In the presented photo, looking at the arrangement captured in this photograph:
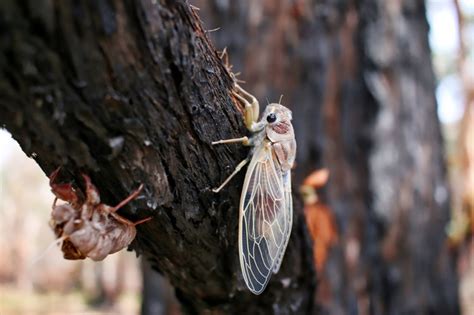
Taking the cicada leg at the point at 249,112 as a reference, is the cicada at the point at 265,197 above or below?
below

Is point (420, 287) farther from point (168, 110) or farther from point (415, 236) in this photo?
point (168, 110)

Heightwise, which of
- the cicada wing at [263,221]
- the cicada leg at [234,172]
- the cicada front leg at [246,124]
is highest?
the cicada front leg at [246,124]

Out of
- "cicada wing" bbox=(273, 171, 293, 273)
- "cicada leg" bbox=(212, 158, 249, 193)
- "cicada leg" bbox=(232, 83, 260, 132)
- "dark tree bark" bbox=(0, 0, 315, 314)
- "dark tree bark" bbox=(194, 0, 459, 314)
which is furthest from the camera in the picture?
"dark tree bark" bbox=(194, 0, 459, 314)

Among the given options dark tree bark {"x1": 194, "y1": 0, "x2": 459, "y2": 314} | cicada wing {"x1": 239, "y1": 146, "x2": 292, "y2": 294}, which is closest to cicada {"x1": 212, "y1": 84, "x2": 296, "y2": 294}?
cicada wing {"x1": 239, "y1": 146, "x2": 292, "y2": 294}

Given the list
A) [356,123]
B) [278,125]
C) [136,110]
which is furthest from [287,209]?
[356,123]

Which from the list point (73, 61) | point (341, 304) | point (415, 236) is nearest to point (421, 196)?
point (415, 236)

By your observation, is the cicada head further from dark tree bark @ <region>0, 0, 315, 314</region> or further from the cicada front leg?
dark tree bark @ <region>0, 0, 315, 314</region>

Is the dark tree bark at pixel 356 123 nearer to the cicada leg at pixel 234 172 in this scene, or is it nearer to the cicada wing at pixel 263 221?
the cicada wing at pixel 263 221

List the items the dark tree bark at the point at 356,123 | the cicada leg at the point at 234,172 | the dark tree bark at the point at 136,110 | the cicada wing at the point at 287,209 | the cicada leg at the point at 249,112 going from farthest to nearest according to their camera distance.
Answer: the dark tree bark at the point at 356,123
the cicada wing at the point at 287,209
the cicada leg at the point at 249,112
the cicada leg at the point at 234,172
the dark tree bark at the point at 136,110

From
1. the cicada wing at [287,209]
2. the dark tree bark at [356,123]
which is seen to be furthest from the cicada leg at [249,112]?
the dark tree bark at [356,123]
